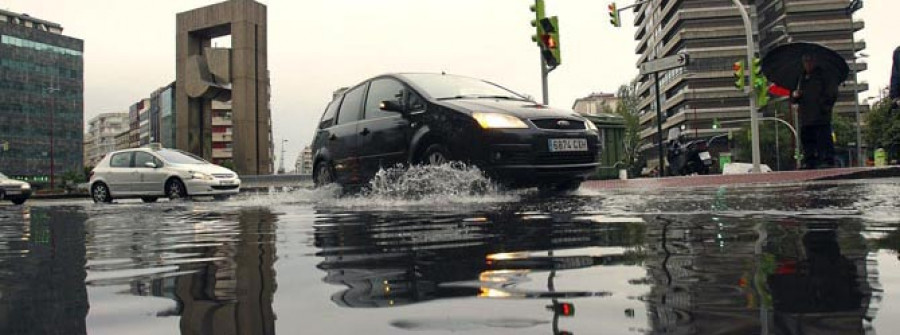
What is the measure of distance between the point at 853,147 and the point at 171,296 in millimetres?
75743

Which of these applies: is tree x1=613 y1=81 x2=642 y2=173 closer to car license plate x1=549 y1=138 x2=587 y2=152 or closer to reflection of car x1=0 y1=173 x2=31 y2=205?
reflection of car x1=0 y1=173 x2=31 y2=205

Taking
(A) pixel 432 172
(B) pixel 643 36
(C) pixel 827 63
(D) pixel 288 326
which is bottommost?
(D) pixel 288 326

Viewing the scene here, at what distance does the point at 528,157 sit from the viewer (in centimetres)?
612

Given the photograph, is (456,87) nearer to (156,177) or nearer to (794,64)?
(794,64)

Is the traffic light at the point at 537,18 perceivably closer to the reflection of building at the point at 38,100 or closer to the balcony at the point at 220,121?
the balcony at the point at 220,121

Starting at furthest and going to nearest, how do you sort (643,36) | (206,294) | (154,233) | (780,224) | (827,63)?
(643,36)
(827,63)
(154,233)
(780,224)
(206,294)

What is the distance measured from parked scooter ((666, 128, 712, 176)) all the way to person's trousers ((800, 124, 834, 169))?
521 centimetres

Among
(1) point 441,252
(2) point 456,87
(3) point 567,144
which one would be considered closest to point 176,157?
(2) point 456,87

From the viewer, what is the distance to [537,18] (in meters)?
14.4

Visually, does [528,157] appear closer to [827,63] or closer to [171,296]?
[171,296]

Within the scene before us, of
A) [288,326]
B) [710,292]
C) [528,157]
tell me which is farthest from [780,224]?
[528,157]

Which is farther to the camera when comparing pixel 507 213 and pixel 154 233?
pixel 507 213

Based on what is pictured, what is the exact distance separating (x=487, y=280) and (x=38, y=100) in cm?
12280

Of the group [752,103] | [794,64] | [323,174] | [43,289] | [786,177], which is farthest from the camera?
[752,103]
